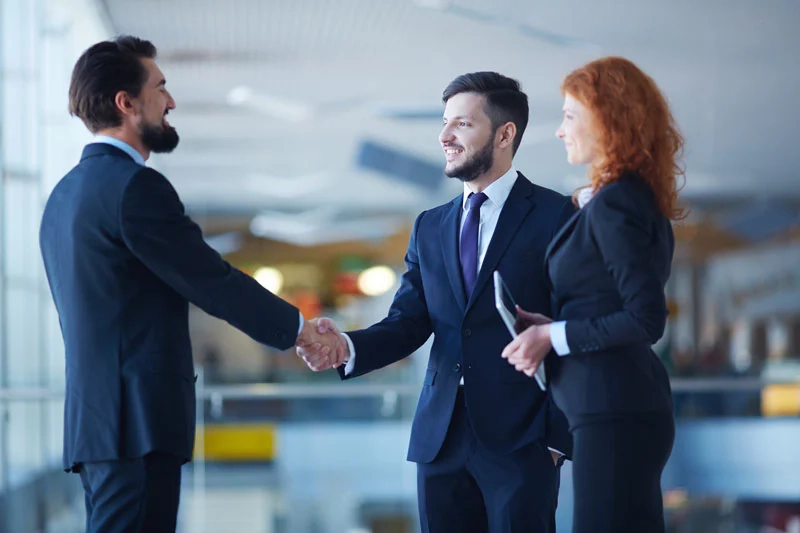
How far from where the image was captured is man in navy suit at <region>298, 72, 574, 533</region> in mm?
2408

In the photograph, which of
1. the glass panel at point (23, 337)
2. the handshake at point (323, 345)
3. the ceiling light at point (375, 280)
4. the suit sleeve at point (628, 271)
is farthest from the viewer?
the ceiling light at point (375, 280)

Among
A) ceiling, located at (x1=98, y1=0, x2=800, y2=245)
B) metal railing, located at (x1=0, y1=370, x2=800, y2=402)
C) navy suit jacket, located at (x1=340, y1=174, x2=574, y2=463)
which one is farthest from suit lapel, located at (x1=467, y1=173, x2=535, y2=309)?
ceiling, located at (x1=98, y1=0, x2=800, y2=245)

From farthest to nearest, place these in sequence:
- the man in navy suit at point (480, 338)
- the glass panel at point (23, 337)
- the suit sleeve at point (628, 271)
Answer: the glass panel at point (23, 337) < the man in navy suit at point (480, 338) < the suit sleeve at point (628, 271)

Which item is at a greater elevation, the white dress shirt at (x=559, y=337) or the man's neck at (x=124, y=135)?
the man's neck at (x=124, y=135)

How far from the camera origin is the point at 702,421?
202 inches

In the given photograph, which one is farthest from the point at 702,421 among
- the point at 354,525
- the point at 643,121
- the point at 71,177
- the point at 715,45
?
the point at 715,45

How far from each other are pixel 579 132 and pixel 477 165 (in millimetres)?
433

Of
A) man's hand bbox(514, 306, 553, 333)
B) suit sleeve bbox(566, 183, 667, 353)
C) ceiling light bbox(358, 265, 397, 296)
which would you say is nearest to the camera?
suit sleeve bbox(566, 183, 667, 353)

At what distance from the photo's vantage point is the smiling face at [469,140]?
258 cm

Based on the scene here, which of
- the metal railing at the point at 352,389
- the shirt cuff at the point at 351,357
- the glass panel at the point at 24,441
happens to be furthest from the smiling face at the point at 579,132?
the glass panel at the point at 24,441

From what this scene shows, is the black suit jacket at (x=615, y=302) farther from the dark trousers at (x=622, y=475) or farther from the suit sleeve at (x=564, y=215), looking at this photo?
the suit sleeve at (x=564, y=215)

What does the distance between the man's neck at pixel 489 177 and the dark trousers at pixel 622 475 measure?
761mm

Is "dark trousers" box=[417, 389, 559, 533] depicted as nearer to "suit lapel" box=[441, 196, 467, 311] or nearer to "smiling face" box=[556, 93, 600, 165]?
"suit lapel" box=[441, 196, 467, 311]

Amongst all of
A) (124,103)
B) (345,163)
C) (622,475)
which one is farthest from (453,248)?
(345,163)
